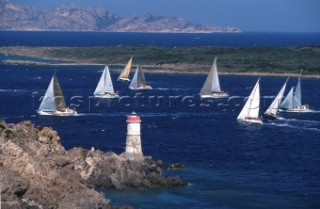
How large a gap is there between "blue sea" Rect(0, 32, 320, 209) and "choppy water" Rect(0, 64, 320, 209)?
58 millimetres

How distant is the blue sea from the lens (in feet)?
163

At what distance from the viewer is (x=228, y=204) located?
4772 centimetres

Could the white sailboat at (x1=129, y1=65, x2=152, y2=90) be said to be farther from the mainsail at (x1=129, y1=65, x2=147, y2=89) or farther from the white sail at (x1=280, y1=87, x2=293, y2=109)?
the white sail at (x1=280, y1=87, x2=293, y2=109)

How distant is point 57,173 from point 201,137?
2963 cm

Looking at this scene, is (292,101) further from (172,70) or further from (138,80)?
(172,70)

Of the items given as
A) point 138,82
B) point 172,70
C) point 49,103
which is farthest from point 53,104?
point 172,70

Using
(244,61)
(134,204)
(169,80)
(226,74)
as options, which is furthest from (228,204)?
(244,61)

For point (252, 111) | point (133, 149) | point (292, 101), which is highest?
point (133, 149)

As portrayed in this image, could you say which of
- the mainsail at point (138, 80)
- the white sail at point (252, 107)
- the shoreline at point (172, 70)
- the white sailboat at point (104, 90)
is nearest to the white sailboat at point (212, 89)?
the white sailboat at point (104, 90)

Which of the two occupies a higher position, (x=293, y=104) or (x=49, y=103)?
(x=49, y=103)

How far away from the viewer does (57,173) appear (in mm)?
44125

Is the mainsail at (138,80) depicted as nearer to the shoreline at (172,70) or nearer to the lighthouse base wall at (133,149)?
the shoreline at (172,70)

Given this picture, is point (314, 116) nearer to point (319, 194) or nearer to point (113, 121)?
point (113, 121)

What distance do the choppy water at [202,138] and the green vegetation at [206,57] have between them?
24215 mm
